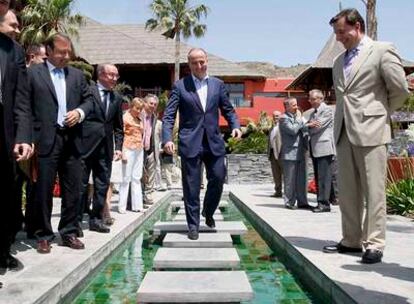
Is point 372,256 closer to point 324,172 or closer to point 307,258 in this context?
point 307,258

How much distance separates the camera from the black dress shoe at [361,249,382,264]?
13.5 feet

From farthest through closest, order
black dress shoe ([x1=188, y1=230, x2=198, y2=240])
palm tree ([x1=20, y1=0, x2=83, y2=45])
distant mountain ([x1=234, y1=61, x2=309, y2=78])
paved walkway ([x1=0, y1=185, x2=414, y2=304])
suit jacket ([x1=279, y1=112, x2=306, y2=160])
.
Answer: distant mountain ([x1=234, y1=61, x2=309, y2=78]) → palm tree ([x1=20, y1=0, x2=83, y2=45]) → suit jacket ([x1=279, y1=112, x2=306, y2=160]) → black dress shoe ([x1=188, y1=230, x2=198, y2=240]) → paved walkway ([x1=0, y1=185, x2=414, y2=304])

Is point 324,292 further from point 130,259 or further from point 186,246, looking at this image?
point 130,259

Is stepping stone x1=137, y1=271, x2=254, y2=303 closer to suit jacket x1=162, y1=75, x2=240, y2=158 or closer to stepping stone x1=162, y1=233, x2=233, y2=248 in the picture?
stepping stone x1=162, y1=233, x2=233, y2=248

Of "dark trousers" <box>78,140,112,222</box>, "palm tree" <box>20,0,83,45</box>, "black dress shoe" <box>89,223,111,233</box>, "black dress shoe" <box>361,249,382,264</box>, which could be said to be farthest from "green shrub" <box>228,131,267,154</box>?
"black dress shoe" <box>361,249,382,264</box>

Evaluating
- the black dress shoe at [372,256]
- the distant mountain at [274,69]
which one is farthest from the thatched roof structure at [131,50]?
the distant mountain at [274,69]

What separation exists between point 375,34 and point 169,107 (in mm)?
16732

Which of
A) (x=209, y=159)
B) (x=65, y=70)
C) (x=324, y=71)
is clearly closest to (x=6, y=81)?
(x=65, y=70)

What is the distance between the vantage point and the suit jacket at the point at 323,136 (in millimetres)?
7832

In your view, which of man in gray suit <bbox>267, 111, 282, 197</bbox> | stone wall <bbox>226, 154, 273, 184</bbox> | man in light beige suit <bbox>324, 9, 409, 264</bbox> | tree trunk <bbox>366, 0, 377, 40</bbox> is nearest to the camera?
man in light beige suit <bbox>324, 9, 409, 264</bbox>

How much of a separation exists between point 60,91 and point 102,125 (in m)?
1.11

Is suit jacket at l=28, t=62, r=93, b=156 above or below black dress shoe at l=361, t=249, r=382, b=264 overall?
above

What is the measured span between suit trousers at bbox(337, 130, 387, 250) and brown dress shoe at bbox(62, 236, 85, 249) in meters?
2.24

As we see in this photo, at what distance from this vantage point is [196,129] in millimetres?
5477
